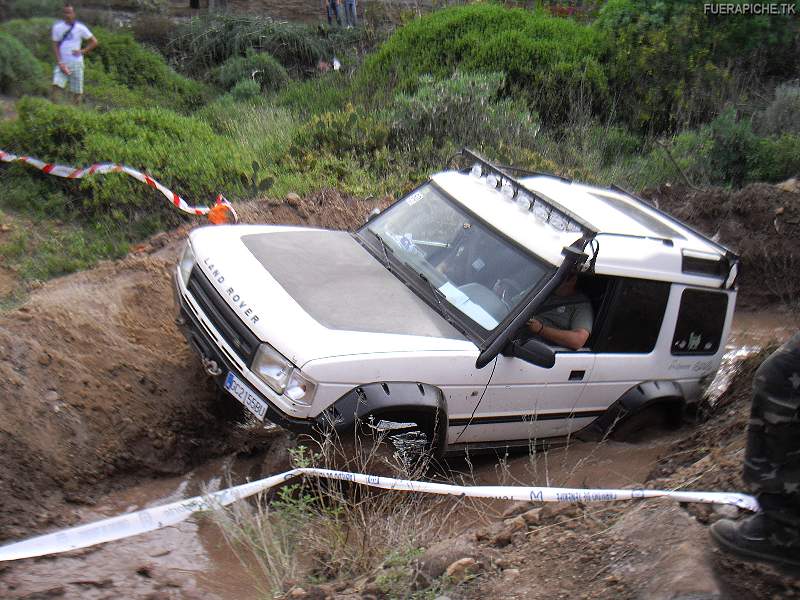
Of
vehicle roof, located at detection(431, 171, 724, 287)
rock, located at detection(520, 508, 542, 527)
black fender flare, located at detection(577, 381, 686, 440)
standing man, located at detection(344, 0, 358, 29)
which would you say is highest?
standing man, located at detection(344, 0, 358, 29)

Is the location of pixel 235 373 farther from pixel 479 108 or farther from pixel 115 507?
pixel 479 108

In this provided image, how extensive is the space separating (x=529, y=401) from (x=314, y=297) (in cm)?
150

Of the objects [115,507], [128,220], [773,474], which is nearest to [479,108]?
[128,220]

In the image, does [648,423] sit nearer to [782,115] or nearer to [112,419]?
[112,419]

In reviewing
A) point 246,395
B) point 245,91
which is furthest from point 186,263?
→ point 245,91

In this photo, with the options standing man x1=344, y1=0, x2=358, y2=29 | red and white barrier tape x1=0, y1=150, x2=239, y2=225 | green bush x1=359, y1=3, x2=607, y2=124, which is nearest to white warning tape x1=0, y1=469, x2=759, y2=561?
red and white barrier tape x1=0, y1=150, x2=239, y2=225

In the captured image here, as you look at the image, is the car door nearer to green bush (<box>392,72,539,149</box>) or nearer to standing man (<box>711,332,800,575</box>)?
standing man (<box>711,332,800,575</box>)

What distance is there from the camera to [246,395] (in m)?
4.60

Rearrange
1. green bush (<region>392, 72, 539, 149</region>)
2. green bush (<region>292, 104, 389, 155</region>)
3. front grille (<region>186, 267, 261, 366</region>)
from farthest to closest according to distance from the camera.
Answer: green bush (<region>392, 72, 539, 149</region>)
green bush (<region>292, 104, 389, 155</region>)
front grille (<region>186, 267, 261, 366</region>)

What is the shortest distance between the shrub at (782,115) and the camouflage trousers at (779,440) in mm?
10364

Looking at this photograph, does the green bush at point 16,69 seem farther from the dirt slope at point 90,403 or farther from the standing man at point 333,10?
the dirt slope at point 90,403

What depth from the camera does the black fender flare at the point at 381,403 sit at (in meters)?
4.39

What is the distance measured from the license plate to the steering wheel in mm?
Result: 1595

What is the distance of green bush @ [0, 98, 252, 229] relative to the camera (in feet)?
29.4
